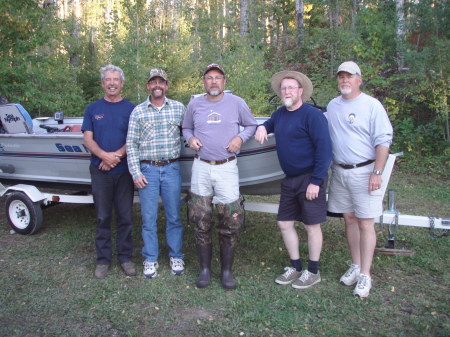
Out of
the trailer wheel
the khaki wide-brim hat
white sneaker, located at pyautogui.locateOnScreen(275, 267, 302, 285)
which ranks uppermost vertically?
the khaki wide-brim hat

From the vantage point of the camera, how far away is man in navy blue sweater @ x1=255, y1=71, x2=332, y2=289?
140 inches

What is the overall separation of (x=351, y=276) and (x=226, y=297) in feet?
3.81

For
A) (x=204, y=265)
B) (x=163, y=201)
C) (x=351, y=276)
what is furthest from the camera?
(x=163, y=201)

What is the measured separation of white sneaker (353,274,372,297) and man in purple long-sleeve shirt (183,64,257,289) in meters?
1.08

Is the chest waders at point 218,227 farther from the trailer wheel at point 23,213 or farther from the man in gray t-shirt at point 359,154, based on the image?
the trailer wheel at point 23,213

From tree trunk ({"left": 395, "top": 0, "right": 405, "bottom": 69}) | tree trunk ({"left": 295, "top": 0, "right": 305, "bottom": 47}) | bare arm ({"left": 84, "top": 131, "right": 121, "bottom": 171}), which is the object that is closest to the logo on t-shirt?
bare arm ({"left": 84, "top": 131, "right": 121, "bottom": 171})

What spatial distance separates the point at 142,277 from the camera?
427cm

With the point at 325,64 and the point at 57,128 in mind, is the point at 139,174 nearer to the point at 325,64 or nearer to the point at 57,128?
the point at 57,128

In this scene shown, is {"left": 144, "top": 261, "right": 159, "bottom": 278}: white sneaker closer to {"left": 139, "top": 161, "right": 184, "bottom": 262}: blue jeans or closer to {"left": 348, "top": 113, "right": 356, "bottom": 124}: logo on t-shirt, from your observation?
{"left": 139, "top": 161, "right": 184, "bottom": 262}: blue jeans

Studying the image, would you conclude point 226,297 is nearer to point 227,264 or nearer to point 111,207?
point 227,264

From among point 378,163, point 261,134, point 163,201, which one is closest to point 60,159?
point 163,201

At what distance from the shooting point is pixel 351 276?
157 inches

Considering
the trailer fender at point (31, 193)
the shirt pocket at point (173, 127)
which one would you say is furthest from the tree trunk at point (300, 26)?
the shirt pocket at point (173, 127)

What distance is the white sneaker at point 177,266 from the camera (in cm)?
428
